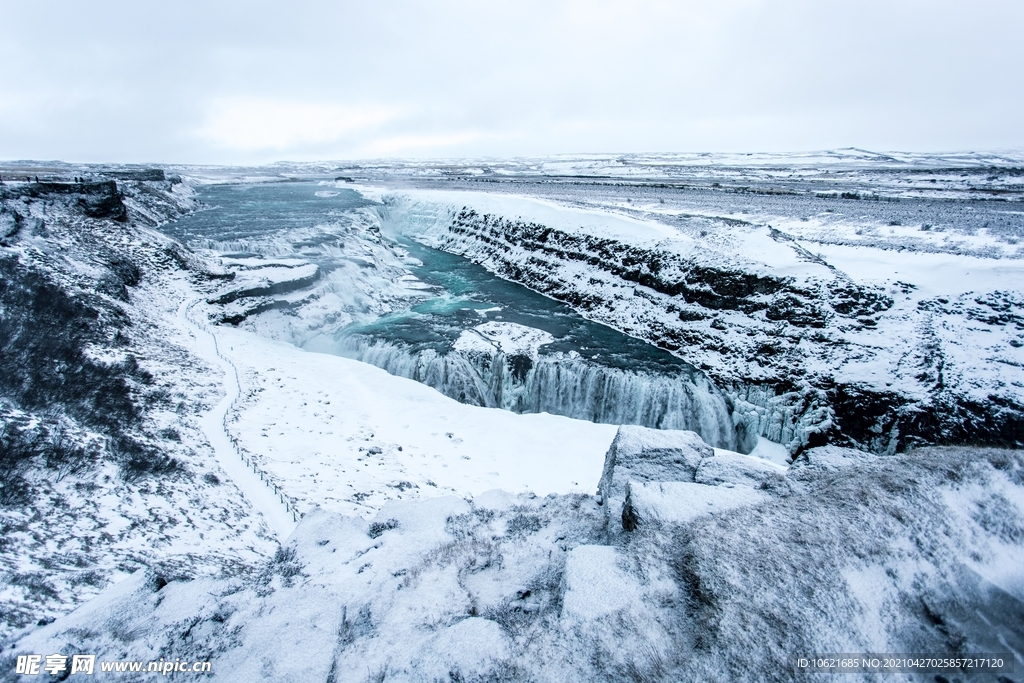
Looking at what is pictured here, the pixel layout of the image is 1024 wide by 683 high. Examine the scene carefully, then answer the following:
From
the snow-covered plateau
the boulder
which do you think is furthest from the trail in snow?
the boulder

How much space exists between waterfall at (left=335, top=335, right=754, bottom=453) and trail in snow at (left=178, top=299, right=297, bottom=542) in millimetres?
7223

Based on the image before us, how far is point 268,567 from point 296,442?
25.3ft

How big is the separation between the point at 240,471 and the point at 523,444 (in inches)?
350

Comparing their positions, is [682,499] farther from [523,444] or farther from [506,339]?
[506,339]

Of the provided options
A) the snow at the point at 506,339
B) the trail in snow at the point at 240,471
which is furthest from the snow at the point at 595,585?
the snow at the point at 506,339

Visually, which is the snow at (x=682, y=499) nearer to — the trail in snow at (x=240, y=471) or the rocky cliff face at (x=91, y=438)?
the trail in snow at (x=240, y=471)

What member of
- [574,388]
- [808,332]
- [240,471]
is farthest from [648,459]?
[808,332]

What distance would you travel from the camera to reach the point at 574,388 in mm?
20125

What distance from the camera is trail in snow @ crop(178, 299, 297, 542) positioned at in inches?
410

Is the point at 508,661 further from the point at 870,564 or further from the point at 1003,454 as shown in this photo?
the point at 1003,454

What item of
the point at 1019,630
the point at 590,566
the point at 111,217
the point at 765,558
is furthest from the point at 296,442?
the point at 111,217

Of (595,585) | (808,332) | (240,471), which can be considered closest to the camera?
(595,585)

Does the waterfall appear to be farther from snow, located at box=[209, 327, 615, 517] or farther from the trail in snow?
the trail in snow

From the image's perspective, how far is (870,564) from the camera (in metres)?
4.99
